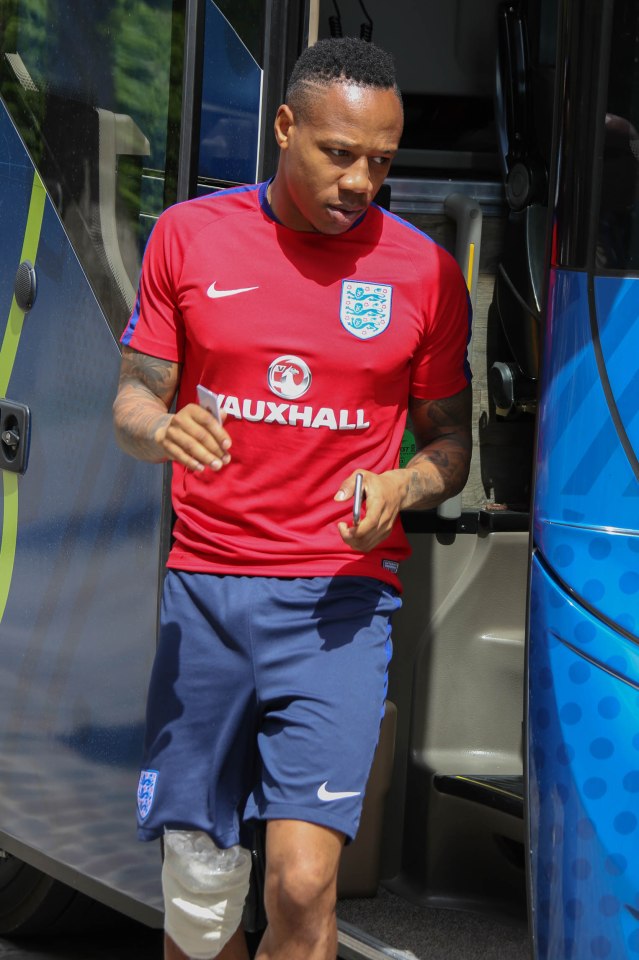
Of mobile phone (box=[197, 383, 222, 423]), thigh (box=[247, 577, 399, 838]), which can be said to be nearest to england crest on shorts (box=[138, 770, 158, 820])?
thigh (box=[247, 577, 399, 838])

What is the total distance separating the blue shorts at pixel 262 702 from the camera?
2.44 meters

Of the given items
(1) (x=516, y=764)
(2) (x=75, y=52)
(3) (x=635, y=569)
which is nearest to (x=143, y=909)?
(1) (x=516, y=764)

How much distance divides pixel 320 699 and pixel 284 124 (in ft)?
3.29

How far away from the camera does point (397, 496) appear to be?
2402mm

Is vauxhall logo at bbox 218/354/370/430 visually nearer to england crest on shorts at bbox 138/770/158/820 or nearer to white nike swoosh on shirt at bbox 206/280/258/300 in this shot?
white nike swoosh on shirt at bbox 206/280/258/300

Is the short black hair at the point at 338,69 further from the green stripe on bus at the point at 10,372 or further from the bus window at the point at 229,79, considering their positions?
the green stripe on bus at the point at 10,372

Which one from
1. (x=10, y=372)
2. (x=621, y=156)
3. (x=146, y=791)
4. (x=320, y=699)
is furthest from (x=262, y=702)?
(x=10, y=372)

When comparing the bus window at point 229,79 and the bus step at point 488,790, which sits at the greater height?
the bus window at point 229,79

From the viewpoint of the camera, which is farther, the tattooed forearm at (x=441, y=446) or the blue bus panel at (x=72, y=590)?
the blue bus panel at (x=72, y=590)

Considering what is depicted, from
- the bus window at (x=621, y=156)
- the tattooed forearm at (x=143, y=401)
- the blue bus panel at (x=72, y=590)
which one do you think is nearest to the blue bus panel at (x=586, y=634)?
the bus window at (x=621, y=156)

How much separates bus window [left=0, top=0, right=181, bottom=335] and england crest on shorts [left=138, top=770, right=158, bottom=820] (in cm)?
93

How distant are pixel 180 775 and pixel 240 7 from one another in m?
1.44

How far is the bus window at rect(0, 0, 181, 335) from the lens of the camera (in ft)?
9.54

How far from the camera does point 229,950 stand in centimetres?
274
